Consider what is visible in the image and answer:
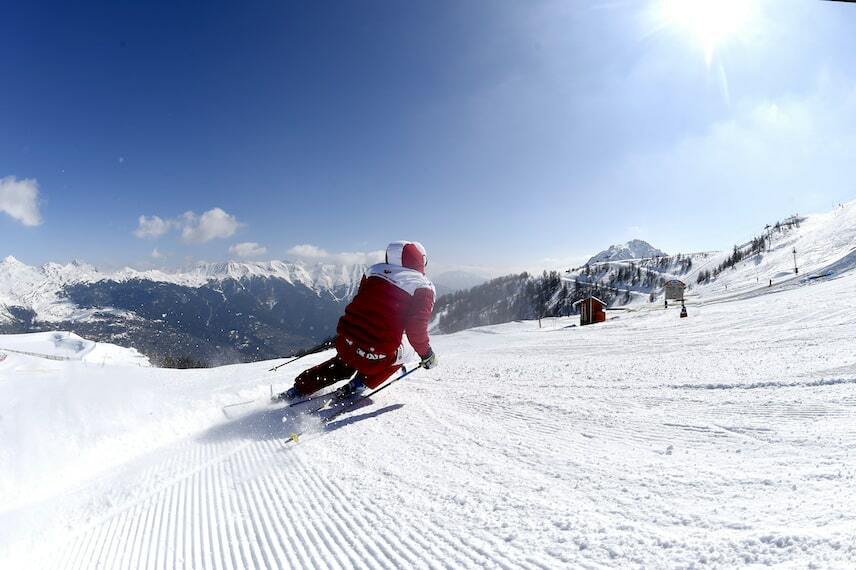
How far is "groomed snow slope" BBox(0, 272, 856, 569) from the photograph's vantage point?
1.57 m

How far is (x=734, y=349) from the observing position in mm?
5684

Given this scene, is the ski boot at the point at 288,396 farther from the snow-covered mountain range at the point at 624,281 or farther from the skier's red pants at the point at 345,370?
the snow-covered mountain range at the point at 624,281

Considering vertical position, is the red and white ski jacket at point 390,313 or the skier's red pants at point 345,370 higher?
the red and white ski jacket at point 390,313


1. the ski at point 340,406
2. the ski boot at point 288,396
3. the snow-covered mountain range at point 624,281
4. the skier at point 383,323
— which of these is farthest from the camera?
the snow-covered mountain range at point 624,281

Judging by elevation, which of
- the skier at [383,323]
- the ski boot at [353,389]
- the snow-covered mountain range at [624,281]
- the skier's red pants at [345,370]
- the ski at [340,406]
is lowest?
the ski at [340,406]

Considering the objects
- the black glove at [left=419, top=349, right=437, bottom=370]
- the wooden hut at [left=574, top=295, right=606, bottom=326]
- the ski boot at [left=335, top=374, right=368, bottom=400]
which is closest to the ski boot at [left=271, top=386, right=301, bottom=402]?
the ski boot at [left=335, top=374, right=368, bottom=400]

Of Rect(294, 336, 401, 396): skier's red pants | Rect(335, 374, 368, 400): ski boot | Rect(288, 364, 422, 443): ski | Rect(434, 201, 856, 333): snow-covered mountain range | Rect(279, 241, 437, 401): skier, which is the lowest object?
Rect(288, 364, 422, 443): ski

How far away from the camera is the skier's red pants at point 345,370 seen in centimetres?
494

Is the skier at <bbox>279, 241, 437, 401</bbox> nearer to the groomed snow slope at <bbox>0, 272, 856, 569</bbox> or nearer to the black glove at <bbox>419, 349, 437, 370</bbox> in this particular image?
the black glove at <bbox>419, 349, 437, 370</bbox>

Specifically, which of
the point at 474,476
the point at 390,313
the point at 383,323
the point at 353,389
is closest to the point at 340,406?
the point at 353,389

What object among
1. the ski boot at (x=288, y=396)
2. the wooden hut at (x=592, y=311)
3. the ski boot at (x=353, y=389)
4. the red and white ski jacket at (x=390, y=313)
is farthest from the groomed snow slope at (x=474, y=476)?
the wooden hut at (x=592, y=311)

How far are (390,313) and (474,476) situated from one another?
9.22 ft

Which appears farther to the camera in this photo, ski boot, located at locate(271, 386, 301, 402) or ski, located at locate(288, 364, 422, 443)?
ski boot, located at locate(271, 386, 301, 402)

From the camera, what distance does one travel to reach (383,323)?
4.96 meters
